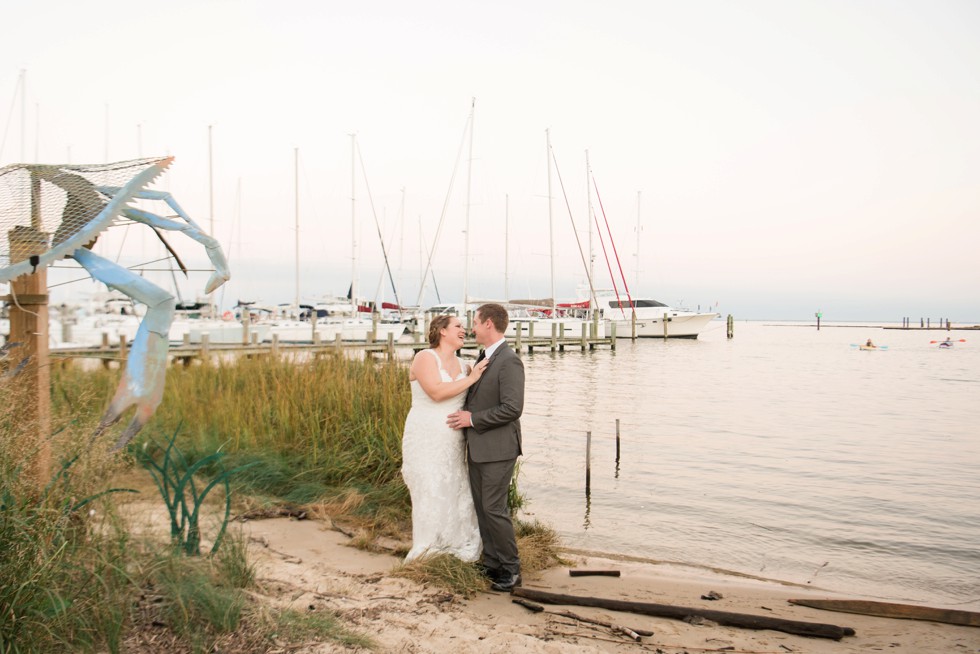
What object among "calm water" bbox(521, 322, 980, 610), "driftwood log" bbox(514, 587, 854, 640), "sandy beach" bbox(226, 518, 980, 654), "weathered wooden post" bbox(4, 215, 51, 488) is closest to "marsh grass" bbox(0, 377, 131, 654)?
"weathered wooden post" bbox(4, 215, 51, 488)

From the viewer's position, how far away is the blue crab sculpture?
3873mm

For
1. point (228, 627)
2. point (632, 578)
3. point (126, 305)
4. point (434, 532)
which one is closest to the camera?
point (228, 627)

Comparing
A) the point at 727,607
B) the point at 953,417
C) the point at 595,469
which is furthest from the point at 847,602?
the point at 953,417

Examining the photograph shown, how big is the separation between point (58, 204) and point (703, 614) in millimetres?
4683

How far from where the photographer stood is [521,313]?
52.6 m

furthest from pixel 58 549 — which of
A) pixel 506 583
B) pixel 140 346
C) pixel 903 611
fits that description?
pixel 903 611

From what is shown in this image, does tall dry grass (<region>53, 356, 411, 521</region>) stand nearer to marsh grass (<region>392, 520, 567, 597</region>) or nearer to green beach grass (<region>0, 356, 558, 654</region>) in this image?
green beach grass (<region>0, 356, 558, 654</region>)

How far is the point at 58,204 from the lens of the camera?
3.99m

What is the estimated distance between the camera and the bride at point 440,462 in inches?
201

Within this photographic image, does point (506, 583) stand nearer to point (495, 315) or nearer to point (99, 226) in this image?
point (495, 315)

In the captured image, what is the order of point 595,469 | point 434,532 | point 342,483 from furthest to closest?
point 595,469
point 342,483
point 434,532

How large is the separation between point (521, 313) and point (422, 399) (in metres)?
47.5

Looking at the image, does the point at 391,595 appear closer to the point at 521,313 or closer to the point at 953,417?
the point at 953,417

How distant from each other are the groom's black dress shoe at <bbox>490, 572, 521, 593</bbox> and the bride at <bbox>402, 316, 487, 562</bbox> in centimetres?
26
